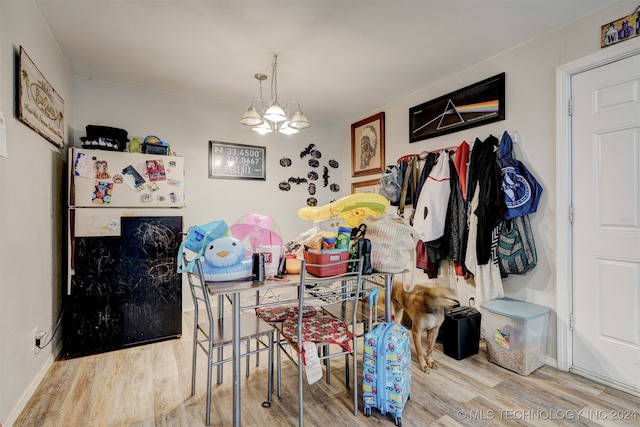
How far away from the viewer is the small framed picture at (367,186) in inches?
164

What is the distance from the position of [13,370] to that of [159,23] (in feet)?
7.75

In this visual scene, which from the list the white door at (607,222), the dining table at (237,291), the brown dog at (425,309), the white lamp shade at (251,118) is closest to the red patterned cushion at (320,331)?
the dining table at (237,291)

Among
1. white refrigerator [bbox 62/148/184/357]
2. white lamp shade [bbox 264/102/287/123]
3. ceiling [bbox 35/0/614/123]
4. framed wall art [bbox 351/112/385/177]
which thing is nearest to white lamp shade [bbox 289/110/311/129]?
white lamp shade [bbox 264/102/287/123]

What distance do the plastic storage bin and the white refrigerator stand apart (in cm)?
270

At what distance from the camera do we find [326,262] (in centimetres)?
169

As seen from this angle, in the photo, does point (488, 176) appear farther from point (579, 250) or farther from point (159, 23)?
point (159, 23)

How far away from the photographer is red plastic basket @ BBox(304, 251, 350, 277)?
169 centimetres

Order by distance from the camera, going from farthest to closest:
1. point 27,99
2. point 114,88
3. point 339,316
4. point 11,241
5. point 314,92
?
point 314,92 → point 114,88 → point 339,316 → point 27,99 → point 11,241

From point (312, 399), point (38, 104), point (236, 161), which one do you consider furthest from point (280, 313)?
point (236, 161)

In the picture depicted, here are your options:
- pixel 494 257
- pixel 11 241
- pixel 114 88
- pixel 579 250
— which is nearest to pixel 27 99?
pixel 11 241

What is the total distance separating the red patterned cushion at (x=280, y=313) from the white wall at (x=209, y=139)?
1.93m

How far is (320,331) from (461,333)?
4.45ft

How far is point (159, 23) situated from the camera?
221cm

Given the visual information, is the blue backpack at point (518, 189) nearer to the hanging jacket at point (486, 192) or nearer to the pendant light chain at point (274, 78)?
the hanging jacket at point (486, 192)
